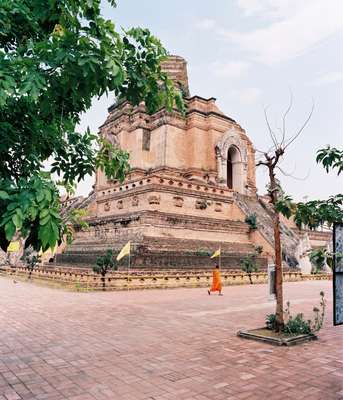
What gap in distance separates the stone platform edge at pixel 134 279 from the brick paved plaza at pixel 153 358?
4.90m

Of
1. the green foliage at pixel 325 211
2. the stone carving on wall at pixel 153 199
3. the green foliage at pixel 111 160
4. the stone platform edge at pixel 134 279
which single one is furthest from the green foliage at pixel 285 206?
the stone carving on wall at pixel 153 199

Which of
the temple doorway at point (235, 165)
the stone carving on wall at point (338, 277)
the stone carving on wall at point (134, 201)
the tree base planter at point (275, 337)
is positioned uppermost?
the temple doorway at point (235, 165)

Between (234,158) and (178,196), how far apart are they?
43.9 feet

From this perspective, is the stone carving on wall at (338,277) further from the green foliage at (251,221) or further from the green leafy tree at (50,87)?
the green foliage at (251,221)

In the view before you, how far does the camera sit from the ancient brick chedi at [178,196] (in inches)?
816

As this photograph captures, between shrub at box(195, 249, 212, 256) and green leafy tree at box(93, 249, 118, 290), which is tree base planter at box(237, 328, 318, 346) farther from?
shrub at box(195, 249, 212, 256)

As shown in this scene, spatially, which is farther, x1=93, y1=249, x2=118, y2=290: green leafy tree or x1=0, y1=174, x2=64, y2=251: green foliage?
x1=93, y1=249, x2=118, y2=290: green leafy tree

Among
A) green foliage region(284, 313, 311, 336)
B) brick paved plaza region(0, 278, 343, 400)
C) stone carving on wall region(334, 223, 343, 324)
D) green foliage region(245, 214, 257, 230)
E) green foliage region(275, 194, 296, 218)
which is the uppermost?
green foliage region(245, 214, 257, 230)

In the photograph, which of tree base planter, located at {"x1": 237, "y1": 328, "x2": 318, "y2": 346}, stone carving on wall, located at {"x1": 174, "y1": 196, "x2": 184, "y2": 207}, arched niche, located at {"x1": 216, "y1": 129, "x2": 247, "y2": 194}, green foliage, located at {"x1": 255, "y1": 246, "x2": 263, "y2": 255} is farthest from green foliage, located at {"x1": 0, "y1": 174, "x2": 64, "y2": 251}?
A: arched niche, located at {"x1": 216, "y1": 129, "x2": 247, "y2": 194}

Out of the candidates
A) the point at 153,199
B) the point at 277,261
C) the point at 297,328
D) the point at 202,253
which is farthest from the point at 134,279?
the point at 297,328

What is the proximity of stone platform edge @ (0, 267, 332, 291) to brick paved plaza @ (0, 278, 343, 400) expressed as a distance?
4903 mm

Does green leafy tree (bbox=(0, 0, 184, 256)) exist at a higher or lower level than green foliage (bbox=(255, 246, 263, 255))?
higher

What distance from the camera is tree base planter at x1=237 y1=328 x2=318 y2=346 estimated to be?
22.0 feet

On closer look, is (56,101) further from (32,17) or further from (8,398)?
(8,398)
